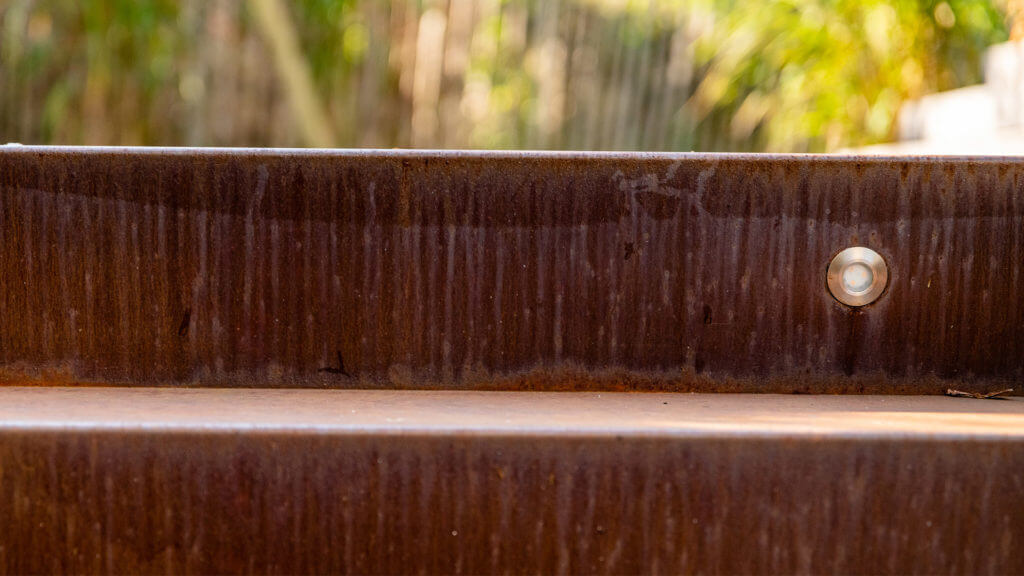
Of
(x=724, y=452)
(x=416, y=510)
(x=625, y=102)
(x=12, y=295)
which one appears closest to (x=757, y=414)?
(x=724, y=452)

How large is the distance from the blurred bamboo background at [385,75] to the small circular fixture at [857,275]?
11.2 ft

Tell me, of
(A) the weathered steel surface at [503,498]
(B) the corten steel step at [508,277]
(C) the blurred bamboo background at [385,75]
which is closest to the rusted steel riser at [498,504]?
(A) the weathered steel surface at [503,498]

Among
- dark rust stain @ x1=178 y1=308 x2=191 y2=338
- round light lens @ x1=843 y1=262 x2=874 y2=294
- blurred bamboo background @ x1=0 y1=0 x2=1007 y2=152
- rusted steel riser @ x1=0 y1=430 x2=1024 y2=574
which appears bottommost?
rusted steel riser @ x1=0 y1=430 x2=1024 y2=574

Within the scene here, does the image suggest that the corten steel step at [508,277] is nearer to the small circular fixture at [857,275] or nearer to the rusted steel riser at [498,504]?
the small circular fixture at [857,275]

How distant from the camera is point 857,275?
27.8 inches

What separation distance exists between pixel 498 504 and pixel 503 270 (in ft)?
0.77

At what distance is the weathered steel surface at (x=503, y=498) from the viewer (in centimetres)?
50

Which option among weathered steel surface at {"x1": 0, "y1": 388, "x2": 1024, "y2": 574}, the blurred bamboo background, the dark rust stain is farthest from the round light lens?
the blurred bamboo background

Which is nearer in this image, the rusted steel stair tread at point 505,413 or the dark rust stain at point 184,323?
the rusted steel stair tread at point 505,413

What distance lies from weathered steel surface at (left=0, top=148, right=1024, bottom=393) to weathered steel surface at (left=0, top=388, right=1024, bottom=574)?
0.19m

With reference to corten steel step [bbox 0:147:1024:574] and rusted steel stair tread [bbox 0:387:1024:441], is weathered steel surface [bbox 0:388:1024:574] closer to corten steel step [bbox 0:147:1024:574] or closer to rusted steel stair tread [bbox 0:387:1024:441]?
rusted steel stair tread [bbox 0:387:1024:441]

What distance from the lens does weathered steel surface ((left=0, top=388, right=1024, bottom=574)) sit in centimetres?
50

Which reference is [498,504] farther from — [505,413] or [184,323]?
[184,323]

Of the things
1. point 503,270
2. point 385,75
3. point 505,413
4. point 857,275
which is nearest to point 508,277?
point 503,270
